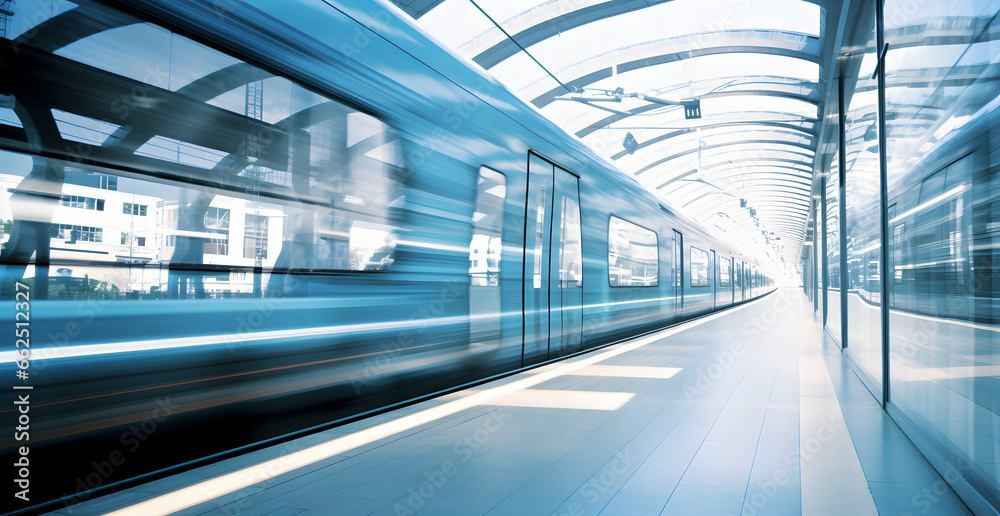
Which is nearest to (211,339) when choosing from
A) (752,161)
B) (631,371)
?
Answer: (631,371)

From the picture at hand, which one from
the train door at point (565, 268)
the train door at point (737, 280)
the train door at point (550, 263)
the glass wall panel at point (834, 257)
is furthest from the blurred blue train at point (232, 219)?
the train door at point (737, 280)

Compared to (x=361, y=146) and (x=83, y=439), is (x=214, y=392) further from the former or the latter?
(x=361, y=146)

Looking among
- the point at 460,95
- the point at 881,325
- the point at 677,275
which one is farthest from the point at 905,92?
the point at 677,275

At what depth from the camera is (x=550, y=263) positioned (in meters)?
5.79

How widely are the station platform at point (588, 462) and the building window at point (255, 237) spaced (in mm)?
1031

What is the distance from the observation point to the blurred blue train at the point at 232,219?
1.96 m

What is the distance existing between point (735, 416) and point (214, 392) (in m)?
3.28

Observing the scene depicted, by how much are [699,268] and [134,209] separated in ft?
45.2

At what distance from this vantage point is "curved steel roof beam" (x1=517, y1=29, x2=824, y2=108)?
10.9 m

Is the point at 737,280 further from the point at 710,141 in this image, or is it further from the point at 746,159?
the point at 710,141

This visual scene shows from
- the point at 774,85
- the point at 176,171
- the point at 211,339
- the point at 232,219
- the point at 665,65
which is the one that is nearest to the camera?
the point at 176,171

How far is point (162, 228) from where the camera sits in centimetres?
225

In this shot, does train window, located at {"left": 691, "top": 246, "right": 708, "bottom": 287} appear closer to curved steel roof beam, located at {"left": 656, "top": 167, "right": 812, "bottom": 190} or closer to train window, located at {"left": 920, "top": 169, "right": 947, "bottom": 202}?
curved steel roof beam, located at {"left": 656, "top": 167, "right": 812, "bottom": 190}

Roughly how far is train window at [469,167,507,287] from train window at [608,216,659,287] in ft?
10.1
